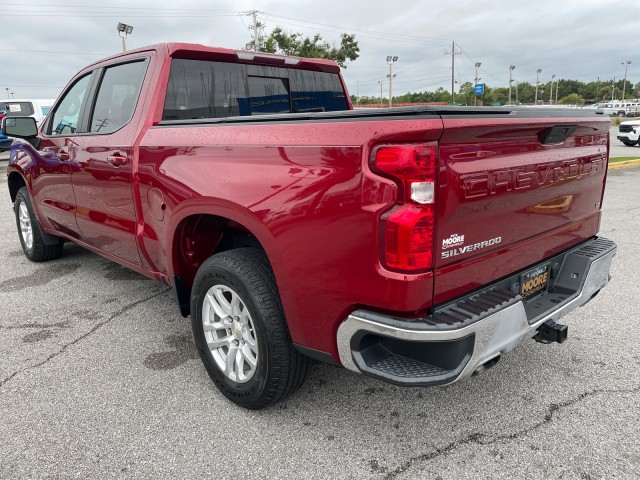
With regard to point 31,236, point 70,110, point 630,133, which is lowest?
point 630,133

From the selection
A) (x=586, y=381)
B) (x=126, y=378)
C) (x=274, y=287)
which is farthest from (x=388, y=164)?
(x=126, y=378)

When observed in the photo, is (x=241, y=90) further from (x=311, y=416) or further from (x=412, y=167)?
(x=311, y=416)

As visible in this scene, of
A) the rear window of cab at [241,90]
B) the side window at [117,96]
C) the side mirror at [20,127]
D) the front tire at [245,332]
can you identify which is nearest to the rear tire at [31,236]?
the side mirror at [20,127]

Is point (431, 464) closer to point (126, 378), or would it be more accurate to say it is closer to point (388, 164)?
point (388, 164)

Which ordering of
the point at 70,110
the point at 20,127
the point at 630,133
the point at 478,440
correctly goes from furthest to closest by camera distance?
the point at 630,133 → the point at 20,127 → the point at 70,110 → the point at 478,440

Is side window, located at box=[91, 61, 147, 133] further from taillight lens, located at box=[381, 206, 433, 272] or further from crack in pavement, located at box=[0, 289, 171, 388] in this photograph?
taillight lens, located at box=[381, 206, 433, 272]

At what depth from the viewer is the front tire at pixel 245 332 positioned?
2373 mm

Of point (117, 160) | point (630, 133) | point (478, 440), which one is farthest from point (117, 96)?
point (630, 133)

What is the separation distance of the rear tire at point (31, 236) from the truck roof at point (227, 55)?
6.78 feet

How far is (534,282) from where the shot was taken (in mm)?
2525

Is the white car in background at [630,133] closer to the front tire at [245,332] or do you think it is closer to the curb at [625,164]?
the curb at [625,164]

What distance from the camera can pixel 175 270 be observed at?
3.00 meters

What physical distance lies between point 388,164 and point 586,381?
193cm

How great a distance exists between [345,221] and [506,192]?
A: 72 centimetres
